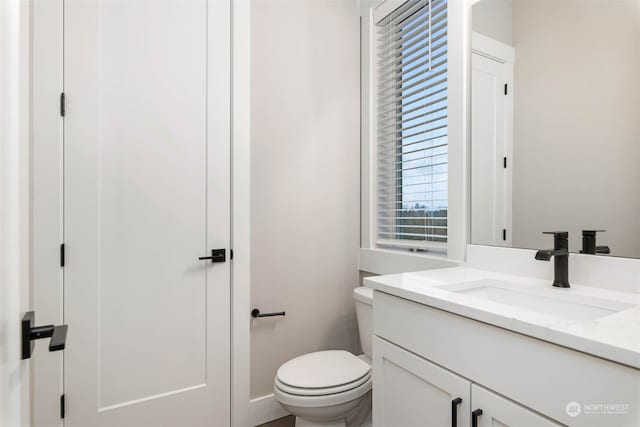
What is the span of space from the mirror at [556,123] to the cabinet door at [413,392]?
633mm

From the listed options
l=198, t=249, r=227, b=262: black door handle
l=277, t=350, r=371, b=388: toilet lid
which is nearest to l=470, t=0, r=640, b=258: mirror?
l=277, t=350, r=371, b=388: toilet lid

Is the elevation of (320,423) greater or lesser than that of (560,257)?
lesser

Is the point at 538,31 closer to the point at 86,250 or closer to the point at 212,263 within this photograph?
the point at 212,263

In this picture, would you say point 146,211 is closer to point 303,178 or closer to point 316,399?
point 303,178

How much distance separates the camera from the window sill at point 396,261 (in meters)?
1.58

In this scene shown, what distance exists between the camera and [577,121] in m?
1.13

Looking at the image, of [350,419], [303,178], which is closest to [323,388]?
[350,419]

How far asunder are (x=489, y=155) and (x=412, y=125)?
51cm

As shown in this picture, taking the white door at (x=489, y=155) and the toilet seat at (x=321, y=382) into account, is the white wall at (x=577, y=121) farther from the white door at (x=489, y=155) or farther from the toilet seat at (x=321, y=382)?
the toilet seat at (x=321, y=382)

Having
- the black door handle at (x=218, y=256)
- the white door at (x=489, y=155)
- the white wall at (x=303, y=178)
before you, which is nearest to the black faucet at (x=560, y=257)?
the white door at (x=489, y=155)

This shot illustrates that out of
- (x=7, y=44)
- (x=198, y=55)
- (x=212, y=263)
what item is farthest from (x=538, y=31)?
(x=212, y=263)

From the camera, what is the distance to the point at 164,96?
149 cm
